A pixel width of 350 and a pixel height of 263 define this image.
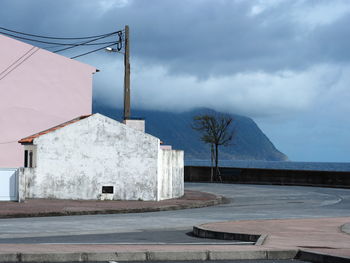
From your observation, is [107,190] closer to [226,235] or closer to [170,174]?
[170,174]

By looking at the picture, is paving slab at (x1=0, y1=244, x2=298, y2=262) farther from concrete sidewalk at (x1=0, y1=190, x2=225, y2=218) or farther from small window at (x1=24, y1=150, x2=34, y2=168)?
small window at (x1=24, y1=150, x2=34, y2=168)

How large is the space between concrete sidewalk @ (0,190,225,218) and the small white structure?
109 cm

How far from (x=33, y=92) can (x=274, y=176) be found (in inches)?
727

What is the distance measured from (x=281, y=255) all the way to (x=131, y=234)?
5.14 m

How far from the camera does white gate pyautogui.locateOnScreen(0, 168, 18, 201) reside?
85.0ft

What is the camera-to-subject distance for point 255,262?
10.7m

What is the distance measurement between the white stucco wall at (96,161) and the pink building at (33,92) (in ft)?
45.4

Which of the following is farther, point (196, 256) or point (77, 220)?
point (77, 220)

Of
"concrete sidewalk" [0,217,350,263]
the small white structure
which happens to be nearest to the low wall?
the small white structure

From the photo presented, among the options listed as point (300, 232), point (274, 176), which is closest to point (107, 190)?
point (300, 232)

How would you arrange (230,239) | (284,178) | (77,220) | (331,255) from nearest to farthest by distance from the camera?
(331,255)
(230,239)
(77,220)
(284,178)

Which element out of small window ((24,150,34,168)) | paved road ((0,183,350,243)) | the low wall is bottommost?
paved road ((0,183,350,243))

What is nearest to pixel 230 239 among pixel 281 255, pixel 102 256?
pixel 281 255

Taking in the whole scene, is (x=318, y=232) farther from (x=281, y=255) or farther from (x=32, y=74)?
(x=32, y=74)
